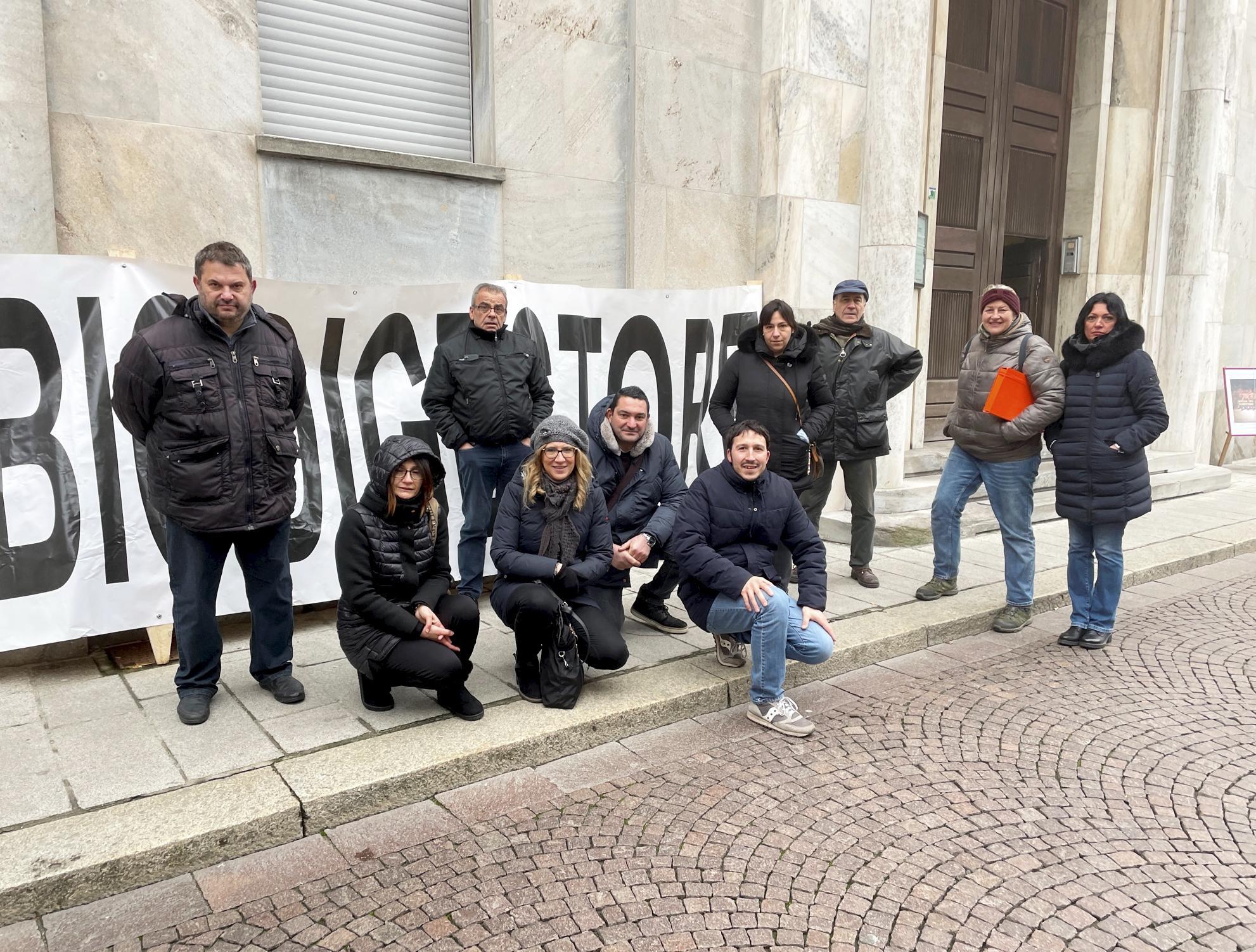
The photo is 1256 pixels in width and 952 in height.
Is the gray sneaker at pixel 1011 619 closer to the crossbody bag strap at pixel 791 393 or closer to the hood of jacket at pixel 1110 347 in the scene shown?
the hood of jacket at pixel 1110 347

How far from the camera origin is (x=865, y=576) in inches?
255

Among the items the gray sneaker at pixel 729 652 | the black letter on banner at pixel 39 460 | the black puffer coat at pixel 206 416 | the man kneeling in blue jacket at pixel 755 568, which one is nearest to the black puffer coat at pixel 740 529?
the man kneeling in blue jacket at pixel 755 568

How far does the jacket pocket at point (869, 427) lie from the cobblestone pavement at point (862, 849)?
2037 mm

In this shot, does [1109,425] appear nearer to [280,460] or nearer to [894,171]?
[894,171]

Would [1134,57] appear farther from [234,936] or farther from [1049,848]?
[234,936]

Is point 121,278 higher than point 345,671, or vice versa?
point 121,278

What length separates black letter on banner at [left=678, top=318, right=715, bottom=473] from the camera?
6719mm

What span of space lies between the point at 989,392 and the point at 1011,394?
0.52ft

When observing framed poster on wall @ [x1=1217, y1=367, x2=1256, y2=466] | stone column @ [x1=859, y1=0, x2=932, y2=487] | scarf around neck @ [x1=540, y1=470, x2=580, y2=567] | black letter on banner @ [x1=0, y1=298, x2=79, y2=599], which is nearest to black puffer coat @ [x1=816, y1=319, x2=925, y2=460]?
stone column @ [x1=859, y1=0, x2=932, y2=487]

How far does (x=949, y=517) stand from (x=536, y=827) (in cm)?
381

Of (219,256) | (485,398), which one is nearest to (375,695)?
(485,398)

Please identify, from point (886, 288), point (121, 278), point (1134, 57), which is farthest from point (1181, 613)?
point (1134, 57)

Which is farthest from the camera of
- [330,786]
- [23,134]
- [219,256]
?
[23,134]

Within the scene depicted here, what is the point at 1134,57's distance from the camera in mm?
11234
